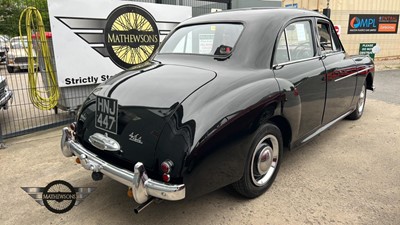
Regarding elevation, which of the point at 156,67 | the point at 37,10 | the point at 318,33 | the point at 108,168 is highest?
the point at 37,10

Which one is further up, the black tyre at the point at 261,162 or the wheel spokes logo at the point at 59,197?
the black tyre at the point at 261,162

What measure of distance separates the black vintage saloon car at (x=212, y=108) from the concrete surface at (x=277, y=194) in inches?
10.9

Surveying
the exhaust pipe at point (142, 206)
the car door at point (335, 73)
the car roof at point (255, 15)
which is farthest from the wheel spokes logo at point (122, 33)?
the exhaust pipe at point (142, 206)

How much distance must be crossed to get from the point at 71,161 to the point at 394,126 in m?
4.94

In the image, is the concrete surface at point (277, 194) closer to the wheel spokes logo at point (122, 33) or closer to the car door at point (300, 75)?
the car door at point (300, 75)

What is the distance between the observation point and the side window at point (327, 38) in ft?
13.0

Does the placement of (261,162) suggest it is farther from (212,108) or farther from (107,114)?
(107,114)

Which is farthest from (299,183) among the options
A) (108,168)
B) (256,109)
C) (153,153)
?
(108,168)

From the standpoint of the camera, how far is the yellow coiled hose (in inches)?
183

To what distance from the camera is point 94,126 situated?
272 cm

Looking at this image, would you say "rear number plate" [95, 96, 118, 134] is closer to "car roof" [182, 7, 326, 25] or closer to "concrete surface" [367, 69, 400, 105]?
"car roof" [182, 7, 326, 25]

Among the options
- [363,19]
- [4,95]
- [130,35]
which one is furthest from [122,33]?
[363,19]

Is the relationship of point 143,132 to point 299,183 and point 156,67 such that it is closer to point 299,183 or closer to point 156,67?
point 156,67

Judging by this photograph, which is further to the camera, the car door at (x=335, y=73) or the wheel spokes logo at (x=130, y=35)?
the wheel spokes logo at (x=130, y=35)
